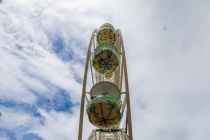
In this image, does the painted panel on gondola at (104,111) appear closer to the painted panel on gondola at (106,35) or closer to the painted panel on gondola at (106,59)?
the painted panel on gondola at (106,59)

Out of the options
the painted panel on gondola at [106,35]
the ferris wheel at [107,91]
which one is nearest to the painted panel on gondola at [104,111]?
the ferris wheel at [107,91]

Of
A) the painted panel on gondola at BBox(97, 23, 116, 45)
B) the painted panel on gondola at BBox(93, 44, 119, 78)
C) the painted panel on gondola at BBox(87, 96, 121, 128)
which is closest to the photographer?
the painted panel on gondola at BBox(87, 96, 121, 128)

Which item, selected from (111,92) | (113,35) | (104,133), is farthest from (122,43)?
(104,133)

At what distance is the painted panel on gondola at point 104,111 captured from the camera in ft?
50.1

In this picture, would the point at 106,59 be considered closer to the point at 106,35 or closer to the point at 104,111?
the point at 106,35

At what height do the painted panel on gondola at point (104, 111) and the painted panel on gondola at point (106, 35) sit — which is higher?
the painted panel on gondola at point (106, 35)

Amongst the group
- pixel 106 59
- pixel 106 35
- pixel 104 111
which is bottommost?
pixel 104 111

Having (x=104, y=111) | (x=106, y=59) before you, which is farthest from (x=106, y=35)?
(x=104, y=111)

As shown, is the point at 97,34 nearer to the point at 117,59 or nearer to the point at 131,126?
the point at 117,59

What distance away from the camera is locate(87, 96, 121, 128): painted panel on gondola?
15273 millimetres

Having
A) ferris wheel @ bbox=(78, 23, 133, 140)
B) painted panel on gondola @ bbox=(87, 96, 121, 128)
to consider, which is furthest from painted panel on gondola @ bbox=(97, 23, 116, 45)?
painted panel on gondola @ bbox=(87, 96, 121, 128)

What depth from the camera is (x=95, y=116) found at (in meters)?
16.0

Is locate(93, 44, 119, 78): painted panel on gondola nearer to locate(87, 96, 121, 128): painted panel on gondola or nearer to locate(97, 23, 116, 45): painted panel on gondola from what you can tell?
locate(97, 23, 116, 45): painted panel on gondola

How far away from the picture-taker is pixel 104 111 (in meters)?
15.6
